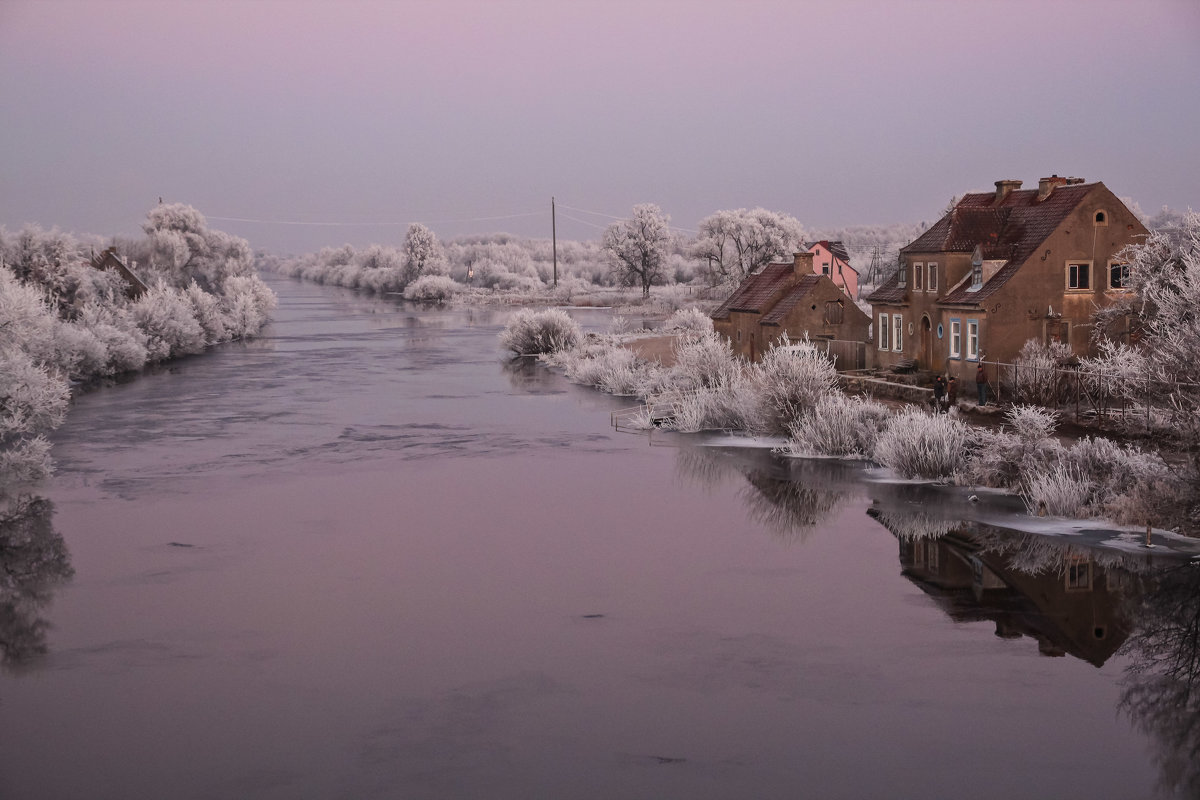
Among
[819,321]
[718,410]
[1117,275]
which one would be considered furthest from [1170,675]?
[819,321]

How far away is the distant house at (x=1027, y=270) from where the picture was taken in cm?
3166

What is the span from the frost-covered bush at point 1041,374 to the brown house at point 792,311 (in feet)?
32.1

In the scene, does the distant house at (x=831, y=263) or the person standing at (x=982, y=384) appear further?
the distant house at (x=831, y=263)

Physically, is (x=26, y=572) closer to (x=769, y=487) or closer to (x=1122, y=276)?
(x=769, y=487)

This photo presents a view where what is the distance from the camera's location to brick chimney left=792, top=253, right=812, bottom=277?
41.8 meters

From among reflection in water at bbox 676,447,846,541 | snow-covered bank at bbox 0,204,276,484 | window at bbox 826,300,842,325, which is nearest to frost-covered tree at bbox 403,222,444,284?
snow-covered bank at bbox 0,204,276,484

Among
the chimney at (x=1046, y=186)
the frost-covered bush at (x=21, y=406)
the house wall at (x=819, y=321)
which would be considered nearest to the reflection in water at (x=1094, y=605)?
the chimney at (x=1046, y=186)

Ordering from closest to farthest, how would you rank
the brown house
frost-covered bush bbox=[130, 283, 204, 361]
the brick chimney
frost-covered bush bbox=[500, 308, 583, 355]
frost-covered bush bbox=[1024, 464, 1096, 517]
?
frost-covered bush bbox=[1024, 464, 1096, 517] → the brown house → the brick chimney → frost-covered bush bbox=[130, 283, 204, 361] → frost-covered bush bbox=[500, 308, 583, 355]

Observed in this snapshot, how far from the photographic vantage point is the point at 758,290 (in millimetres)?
43406

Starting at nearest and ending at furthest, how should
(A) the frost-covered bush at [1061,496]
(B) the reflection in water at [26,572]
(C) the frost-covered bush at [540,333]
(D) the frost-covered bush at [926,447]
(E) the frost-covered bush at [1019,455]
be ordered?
(B) the reflection in water at [26,572] < (A) the frost-covered bush at [1061,496] < (E) the frost-covered bush at [1019,455] < (D) the frost-covered bush at [926,447] < (C) the frost-covered bush at [540,333]

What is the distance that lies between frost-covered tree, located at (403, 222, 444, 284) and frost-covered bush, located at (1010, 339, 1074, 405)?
114m

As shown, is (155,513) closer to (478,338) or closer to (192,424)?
(192,424)

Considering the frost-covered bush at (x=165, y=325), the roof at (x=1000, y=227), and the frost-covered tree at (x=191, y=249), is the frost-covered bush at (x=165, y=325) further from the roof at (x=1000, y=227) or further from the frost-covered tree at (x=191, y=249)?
the roof at (x=1000, y=227)

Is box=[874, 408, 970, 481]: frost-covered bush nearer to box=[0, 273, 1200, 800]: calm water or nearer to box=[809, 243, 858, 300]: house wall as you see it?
box=[0, 273, 1200, 800]: calm water
